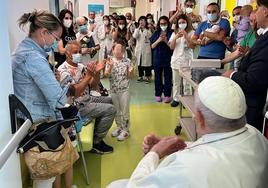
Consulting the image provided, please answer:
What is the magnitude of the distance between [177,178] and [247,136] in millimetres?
348

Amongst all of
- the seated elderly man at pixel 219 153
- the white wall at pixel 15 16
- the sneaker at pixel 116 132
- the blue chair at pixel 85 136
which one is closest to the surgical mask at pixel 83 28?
the white wall at pixel 15 16

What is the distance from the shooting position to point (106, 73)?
3.31m

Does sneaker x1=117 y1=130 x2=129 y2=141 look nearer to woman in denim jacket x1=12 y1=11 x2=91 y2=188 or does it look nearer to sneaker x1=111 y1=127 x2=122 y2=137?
sneaker x1=111 y1=127 x2=122 y2=137

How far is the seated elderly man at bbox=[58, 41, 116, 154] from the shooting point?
9.07ft

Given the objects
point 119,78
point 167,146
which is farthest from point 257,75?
point 119,78

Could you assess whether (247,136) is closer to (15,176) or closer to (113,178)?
(15,176)

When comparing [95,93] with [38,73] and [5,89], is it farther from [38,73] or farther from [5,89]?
[5,89]

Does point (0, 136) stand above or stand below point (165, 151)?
above

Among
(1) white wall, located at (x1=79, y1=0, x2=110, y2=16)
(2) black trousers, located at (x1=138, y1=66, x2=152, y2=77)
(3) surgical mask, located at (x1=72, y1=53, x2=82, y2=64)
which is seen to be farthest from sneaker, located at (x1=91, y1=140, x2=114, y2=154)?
(1) white wall, located at (x1=79, y1=0, x2=110, y2=16)

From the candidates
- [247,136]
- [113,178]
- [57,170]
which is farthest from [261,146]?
[113,178]

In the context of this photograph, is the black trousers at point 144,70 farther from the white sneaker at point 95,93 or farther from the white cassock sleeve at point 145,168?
the white cassock sleeve at point 145,168

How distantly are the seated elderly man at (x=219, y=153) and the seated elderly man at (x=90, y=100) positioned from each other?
1571mm

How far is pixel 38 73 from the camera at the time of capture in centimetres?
178

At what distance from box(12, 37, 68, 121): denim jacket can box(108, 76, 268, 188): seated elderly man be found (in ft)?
2.80
